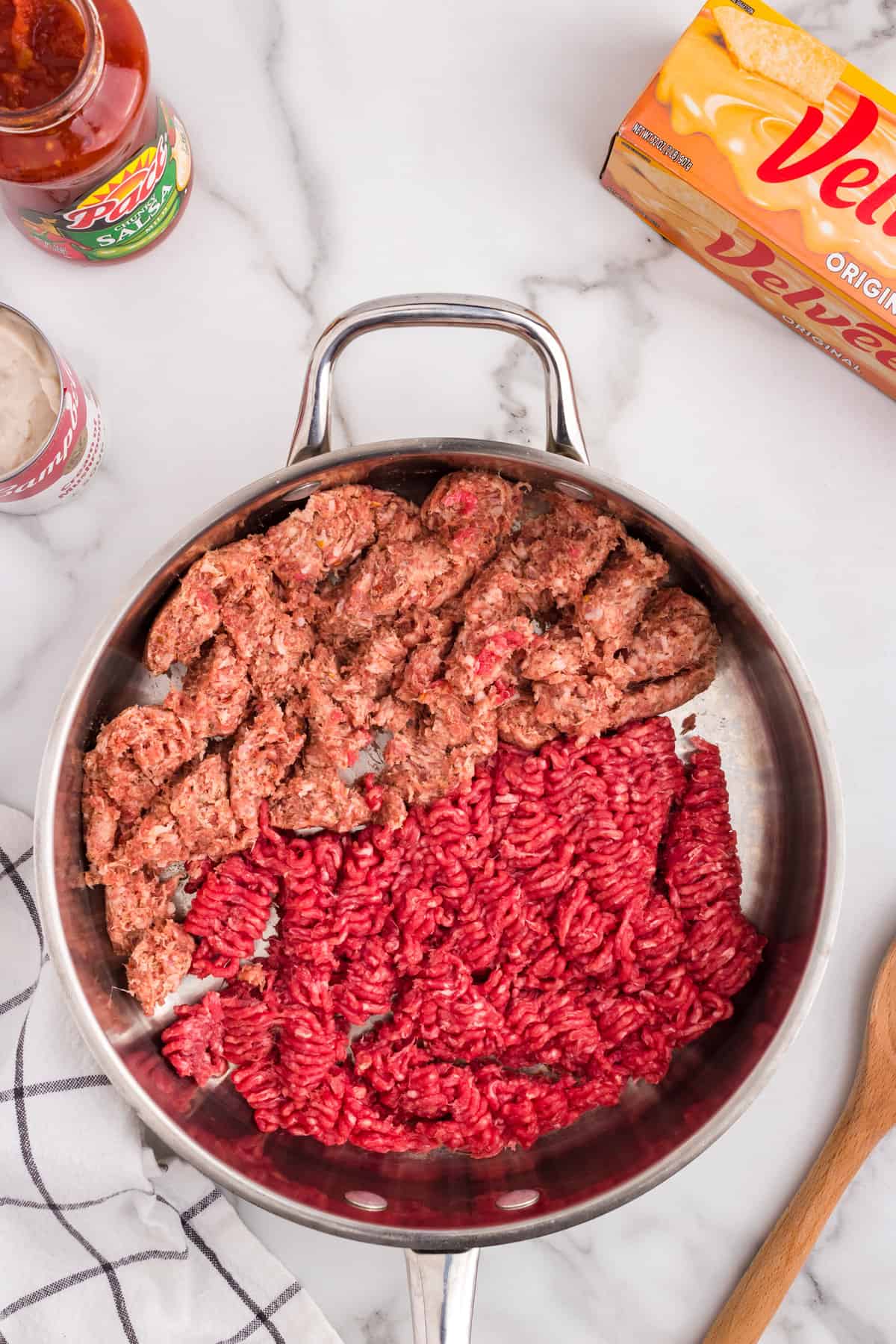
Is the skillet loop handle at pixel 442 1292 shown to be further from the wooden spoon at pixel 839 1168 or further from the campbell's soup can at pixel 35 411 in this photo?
the campbell's soup can at pixel 35 411

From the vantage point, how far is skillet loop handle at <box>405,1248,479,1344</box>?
86.4 inches

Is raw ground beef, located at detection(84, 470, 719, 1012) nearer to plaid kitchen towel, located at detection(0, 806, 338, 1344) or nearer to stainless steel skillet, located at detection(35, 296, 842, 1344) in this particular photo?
stainless steel skillet, located at detection(35, 296, 842, 1344)

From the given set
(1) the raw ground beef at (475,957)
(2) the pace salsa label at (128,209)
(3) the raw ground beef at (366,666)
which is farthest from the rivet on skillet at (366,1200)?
(2) the pace salsa label at (128,209)

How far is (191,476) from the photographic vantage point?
2662mm

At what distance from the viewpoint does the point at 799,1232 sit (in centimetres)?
260

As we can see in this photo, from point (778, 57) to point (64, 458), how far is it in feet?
6.37

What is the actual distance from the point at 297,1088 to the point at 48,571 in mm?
1489

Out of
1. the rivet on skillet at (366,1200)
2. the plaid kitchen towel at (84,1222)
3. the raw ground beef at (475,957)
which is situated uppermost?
the raw ground beef at (475,957)

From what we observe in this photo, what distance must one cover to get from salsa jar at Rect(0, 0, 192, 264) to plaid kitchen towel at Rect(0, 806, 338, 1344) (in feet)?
4.88

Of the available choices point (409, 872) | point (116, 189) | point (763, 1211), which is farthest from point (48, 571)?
point (763, 1211)

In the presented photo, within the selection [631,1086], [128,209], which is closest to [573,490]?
[128,209]

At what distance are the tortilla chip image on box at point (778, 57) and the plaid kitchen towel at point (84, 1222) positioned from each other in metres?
2.58

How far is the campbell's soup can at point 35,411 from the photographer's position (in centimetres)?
230

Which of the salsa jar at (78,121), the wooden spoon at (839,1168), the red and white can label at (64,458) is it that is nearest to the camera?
the salsa jar at (78,121)
